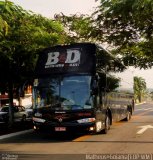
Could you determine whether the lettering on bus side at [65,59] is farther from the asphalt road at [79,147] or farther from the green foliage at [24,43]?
the green foliage at [24,43]

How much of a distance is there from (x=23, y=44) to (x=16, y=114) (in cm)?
958

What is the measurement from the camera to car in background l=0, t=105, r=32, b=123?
29294 mm

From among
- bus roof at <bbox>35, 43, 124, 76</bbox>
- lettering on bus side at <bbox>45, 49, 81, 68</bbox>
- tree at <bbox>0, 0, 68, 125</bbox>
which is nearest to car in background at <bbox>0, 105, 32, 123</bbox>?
tree at <bbox>0, 0, 68, 125</bbox>

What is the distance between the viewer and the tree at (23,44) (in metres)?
21.9

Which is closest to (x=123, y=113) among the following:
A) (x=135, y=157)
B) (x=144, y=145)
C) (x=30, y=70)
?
(x=30, y=70)

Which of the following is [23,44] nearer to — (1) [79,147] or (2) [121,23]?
(2) [121,23]

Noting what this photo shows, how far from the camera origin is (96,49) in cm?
1752

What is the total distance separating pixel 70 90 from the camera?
54.9 ft

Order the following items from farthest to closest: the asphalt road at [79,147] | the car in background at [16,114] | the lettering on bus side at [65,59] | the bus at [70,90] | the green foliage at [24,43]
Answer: the car in background at [16,114] → the green foliage at [24,43] → the lettering on bus side at [65,59] → the bus at [70,90] → the asphalt road at [79,147]

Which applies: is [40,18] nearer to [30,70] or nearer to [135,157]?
[30,70]

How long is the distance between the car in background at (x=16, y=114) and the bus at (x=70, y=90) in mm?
12225

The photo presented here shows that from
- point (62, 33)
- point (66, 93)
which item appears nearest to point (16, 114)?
point (62, 33)

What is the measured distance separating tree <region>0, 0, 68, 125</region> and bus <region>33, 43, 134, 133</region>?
3.89 m

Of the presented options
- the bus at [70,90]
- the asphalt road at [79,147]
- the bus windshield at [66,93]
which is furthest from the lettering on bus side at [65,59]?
the asphalt road at [79,147]
